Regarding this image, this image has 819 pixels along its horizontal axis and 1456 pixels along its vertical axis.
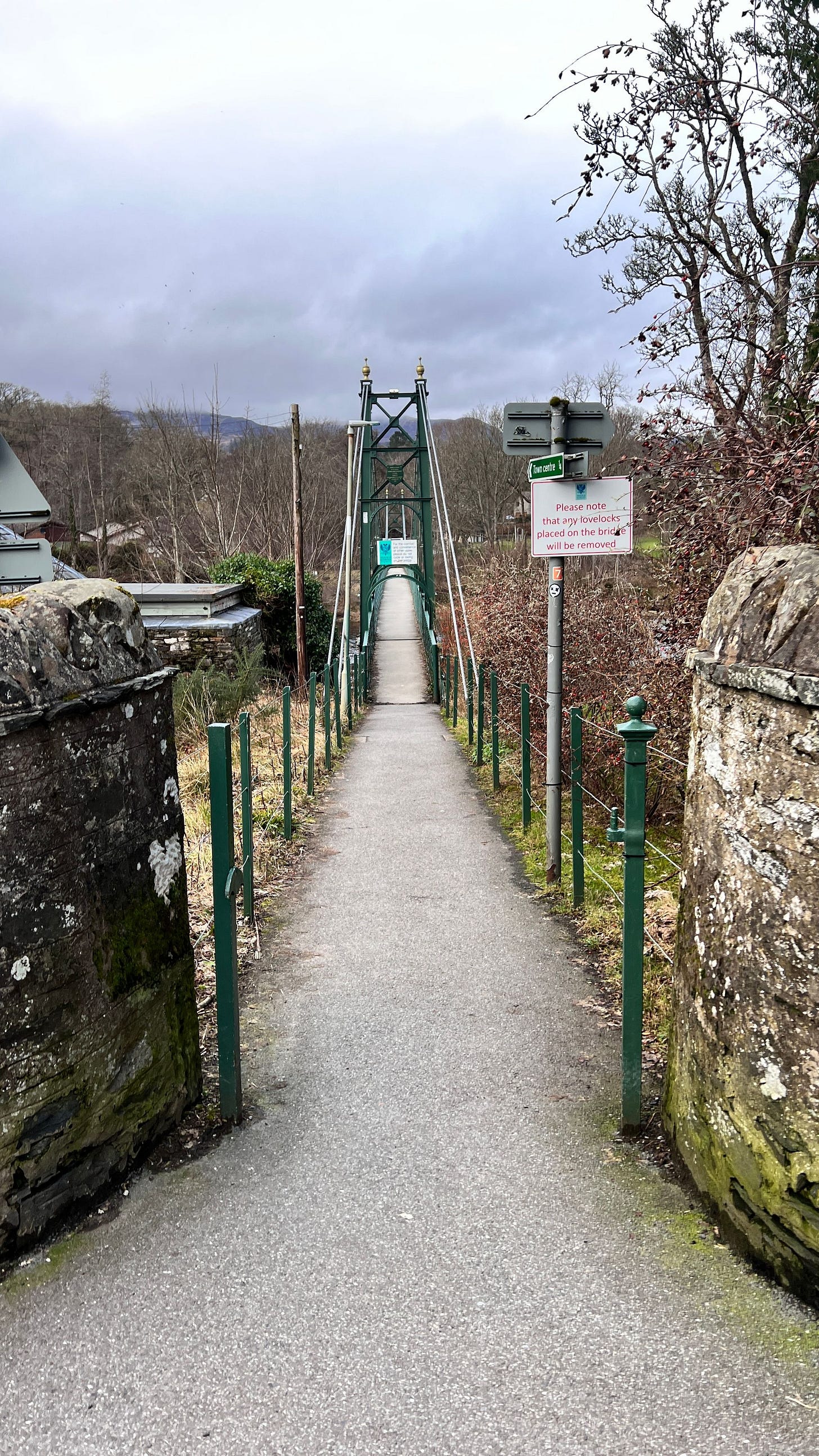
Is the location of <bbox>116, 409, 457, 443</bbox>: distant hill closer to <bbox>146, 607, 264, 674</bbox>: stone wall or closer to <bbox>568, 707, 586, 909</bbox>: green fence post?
<bbox>146, 607, 264, 674</bbox>: stone wall

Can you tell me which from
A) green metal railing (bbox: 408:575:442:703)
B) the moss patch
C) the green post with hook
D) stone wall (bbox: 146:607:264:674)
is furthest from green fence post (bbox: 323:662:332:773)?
green metal railing (bbox: 408:575:442:703)

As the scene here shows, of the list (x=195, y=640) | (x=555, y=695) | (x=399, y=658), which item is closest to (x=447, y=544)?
(x=399, y=658)

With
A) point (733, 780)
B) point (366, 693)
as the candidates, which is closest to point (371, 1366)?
point (733, 780)

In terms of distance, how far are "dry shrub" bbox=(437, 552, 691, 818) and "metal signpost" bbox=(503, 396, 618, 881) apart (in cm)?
76

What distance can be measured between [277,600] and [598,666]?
56.2 ft

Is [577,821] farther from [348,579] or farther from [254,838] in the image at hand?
[348,579]

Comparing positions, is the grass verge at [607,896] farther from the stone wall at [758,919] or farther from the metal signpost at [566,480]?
the metal signpost at [566,480]

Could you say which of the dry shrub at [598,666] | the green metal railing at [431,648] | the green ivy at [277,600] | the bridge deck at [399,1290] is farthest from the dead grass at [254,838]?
the green ivy at [277,600]

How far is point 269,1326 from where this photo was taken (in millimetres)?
2225

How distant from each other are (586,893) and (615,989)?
1335mm

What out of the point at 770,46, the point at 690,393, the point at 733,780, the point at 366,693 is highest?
the point at 770,46

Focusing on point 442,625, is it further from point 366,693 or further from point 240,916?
point 240,916

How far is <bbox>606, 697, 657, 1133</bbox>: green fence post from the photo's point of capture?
3.02 meters

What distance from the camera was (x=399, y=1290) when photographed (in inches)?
92.2
